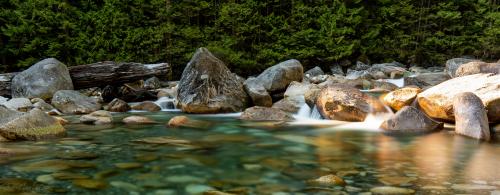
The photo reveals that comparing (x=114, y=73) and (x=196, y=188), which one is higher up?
(x=114, y=73)

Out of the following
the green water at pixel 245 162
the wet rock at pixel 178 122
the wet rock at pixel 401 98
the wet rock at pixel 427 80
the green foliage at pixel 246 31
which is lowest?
the green water at pixel 245 162

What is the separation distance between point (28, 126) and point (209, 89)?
4408 mm

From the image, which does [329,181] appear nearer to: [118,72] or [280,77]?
[280,77]

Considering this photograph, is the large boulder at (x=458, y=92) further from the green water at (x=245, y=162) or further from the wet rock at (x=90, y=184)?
the wet rock at (x=90, y=184)

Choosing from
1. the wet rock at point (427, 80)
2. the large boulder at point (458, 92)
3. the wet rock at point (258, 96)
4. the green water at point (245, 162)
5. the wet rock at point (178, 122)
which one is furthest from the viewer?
the wet rock at point (427, 80)

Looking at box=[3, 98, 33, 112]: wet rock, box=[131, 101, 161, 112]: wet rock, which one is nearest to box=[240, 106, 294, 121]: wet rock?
box=[131, 101, 161, 112]: wet rock

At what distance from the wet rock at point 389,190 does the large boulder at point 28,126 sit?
14.9 feet

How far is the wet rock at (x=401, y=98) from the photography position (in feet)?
26.3

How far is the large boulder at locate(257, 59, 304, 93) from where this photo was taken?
11.6 m

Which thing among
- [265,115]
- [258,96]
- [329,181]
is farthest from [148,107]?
[329,181]

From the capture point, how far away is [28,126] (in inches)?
228

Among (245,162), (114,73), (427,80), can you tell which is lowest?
(245,162)

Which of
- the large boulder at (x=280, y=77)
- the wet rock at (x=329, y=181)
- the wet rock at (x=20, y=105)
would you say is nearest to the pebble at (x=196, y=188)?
the wet rock at (x=329, y=181)

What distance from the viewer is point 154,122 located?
7.97 meters
